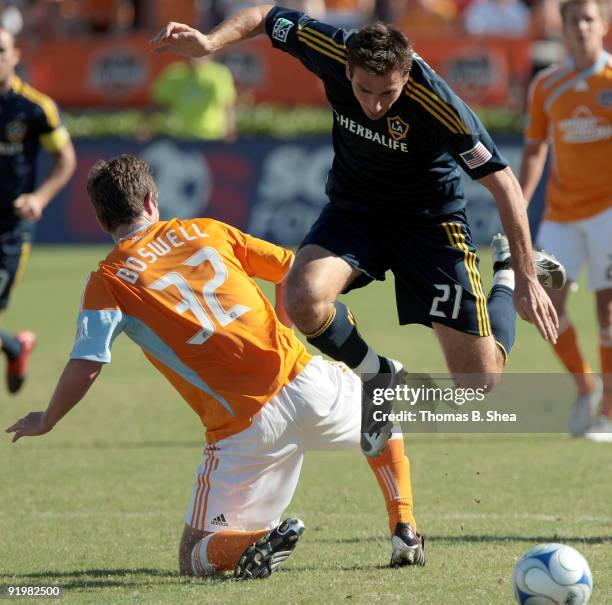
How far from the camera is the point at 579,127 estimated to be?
→ 27.8 feet

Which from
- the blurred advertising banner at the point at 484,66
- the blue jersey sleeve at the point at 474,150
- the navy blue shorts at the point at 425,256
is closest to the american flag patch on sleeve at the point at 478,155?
the blue jersey sleeve at the point at 474,150

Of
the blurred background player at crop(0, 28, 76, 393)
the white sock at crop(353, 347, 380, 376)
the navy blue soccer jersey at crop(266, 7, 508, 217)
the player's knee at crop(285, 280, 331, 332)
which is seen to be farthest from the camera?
the blurred background player at crop(0, 28, 76, 393)

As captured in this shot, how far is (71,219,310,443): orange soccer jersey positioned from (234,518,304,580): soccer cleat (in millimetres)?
453

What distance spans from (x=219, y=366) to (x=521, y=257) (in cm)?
127

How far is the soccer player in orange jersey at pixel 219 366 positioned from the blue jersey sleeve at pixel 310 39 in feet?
3.07

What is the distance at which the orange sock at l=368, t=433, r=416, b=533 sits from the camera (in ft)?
17.7

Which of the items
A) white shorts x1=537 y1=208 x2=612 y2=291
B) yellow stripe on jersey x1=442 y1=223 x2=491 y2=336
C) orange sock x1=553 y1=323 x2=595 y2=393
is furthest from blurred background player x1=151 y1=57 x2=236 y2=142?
yellow stripe on jersey x1=442 y1=223 x2=491 y2=336

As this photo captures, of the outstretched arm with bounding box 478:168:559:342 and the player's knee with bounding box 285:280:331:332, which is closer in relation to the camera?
the outstretched arm with bounding box 478:168:559:342

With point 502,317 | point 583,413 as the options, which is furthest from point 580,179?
point 502,317

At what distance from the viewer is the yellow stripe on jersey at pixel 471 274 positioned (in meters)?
5.97

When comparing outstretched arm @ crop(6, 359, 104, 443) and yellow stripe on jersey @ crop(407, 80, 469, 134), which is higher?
yellow stripe on jersey @ crop(407, 80, 469, 134)

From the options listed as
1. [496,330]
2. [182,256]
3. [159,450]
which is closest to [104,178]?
[182,256]

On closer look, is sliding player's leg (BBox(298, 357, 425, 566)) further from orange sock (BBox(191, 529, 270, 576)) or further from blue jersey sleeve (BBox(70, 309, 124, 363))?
blue jersey sleeve (BBox(70, 309, 124, 363))

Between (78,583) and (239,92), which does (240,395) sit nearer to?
(78,583)
